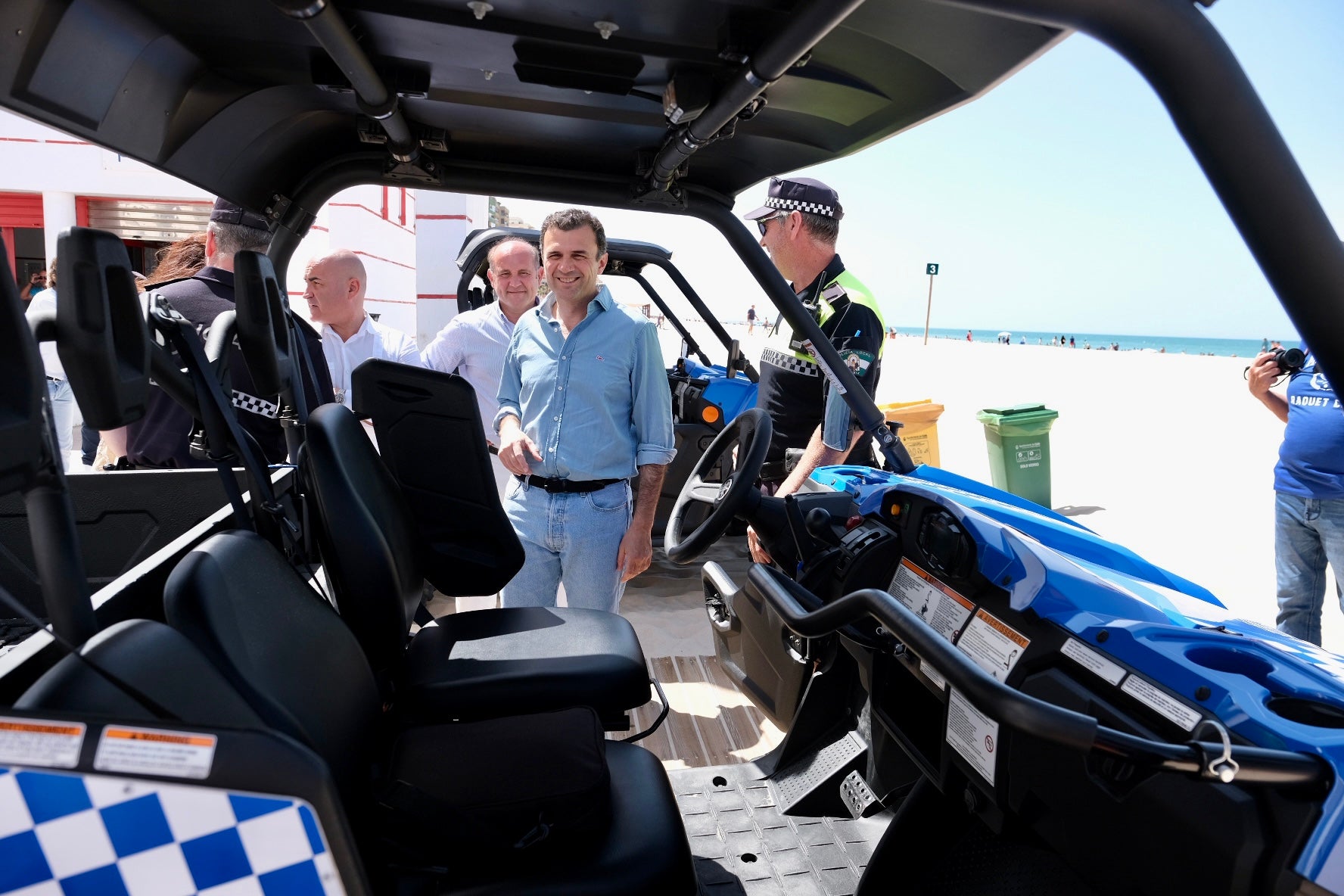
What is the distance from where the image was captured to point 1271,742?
105cm

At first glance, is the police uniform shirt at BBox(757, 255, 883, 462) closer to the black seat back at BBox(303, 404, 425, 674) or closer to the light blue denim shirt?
the light blue denim shirt

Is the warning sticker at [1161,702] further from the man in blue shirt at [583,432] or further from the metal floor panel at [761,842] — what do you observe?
the man in blue shirt at [583,432]

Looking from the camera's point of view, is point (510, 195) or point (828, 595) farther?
point (510, 195)

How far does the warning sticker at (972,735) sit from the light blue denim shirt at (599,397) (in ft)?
4.70

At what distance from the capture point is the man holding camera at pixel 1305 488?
327cm

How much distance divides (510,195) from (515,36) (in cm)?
102

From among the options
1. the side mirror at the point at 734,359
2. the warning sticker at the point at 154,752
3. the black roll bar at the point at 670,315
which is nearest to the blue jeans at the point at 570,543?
the warning sticker at the point at 154,752

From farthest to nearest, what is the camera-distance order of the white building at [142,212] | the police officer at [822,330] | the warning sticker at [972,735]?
1. the white building at [142,212]
2. the police officer at [822,330]
3. the warning sticker at [972,735]

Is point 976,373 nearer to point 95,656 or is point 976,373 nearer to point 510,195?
point 510,195

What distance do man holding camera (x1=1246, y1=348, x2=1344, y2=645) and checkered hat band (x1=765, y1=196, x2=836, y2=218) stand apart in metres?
1.80

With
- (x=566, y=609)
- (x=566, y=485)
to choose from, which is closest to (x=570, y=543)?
(x=566, y=485)

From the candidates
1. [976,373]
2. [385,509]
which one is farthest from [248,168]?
[976,373]

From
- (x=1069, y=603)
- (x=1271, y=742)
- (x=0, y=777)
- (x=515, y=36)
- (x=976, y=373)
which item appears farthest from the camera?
(x=976, y=373)

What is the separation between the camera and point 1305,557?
346cm
